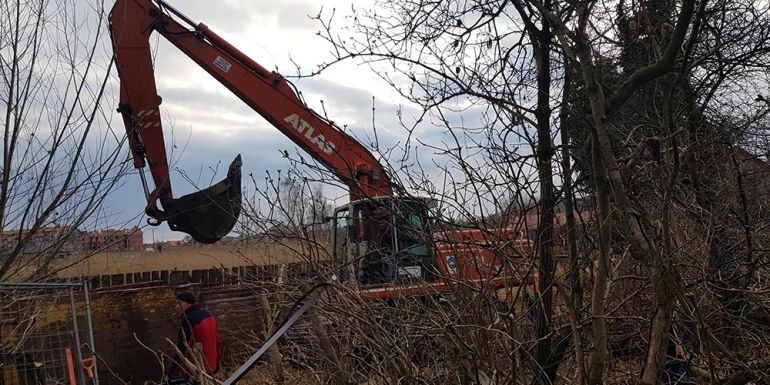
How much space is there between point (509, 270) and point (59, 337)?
5.46 metres

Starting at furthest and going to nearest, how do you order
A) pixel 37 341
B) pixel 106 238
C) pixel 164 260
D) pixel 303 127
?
1. pixel 164 260
2. pixel 303 127
3. pixel 37 341
4. pixel 106 238

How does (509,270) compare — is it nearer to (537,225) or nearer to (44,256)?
(537,225)

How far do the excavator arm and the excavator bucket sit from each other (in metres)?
0.01

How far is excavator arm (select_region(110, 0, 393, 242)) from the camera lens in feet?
27.6

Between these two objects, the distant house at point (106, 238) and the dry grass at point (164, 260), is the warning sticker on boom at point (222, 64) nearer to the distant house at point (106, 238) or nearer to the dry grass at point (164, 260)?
the dry grass at point (164, 260)

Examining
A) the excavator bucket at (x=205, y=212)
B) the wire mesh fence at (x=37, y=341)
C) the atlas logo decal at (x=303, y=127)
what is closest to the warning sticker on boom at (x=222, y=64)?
the atlas logo decal at (x=303, y=127)

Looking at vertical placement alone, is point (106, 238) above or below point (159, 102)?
below

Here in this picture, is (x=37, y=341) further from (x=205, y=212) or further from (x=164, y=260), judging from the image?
(x=164, y=260)

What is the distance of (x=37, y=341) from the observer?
698 cm

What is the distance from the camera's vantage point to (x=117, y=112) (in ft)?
27.0

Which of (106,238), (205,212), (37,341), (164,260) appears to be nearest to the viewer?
(106,238)

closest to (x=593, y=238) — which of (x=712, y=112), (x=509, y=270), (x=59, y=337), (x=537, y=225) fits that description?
(x=537, y=225)

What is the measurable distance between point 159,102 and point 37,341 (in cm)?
346

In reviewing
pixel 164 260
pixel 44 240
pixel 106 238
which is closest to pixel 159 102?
pixel 106 238
